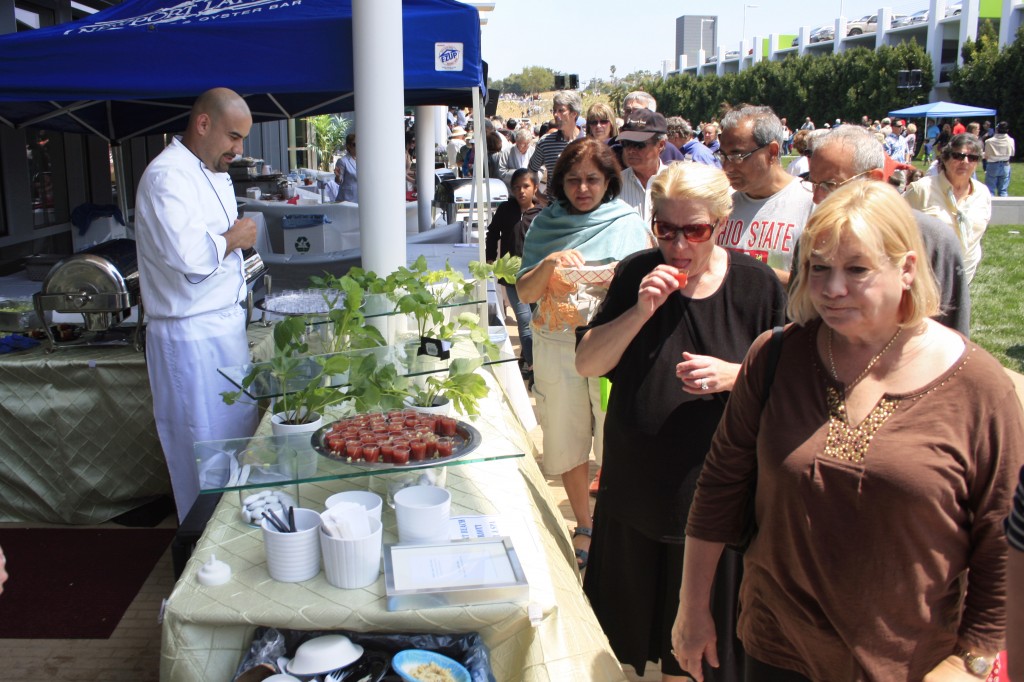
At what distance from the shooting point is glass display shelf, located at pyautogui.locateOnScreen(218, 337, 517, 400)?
222cm

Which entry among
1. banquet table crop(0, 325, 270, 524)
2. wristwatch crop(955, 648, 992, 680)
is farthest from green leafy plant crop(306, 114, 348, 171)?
wristwatch crop(955, 648, 992, 680)

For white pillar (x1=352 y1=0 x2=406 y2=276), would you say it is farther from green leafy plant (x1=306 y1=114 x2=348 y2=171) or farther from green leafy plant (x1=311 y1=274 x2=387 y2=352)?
green leafy plant (x1=306 y1=114 x2=348 y2=171)

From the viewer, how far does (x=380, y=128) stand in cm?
342

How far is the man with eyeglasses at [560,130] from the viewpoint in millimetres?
6758

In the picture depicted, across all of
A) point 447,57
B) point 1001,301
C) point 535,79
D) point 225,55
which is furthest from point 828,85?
point 535,79

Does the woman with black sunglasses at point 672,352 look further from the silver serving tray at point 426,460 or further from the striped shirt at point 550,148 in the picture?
the striped shirt at point 550,148

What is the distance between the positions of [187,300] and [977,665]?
2612 millimetres

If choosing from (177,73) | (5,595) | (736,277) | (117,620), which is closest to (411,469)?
(736,277)

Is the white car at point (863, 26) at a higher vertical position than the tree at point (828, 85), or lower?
higher

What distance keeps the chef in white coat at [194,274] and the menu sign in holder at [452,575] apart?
1.58 metres

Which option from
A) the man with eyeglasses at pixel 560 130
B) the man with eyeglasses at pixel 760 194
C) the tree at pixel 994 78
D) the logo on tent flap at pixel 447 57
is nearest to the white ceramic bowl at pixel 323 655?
the man with eyeglasses at pixel 760 194

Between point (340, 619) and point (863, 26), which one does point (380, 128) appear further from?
point (863, 26)

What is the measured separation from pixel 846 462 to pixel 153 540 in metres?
3.22

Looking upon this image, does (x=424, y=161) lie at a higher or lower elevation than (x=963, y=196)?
higher
